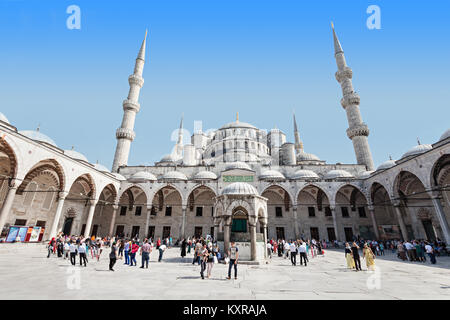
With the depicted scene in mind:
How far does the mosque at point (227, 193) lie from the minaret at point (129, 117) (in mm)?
134

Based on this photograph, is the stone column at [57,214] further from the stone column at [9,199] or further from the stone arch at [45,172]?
the stone column at [9,199]

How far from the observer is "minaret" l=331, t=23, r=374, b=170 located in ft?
86.0

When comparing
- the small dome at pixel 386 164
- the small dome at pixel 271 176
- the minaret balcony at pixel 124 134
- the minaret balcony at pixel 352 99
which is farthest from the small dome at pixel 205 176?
the minaret balcony at pixel 352 99

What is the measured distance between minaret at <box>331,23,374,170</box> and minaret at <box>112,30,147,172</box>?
28.4m

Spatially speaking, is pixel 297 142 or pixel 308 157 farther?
pixel 297 142

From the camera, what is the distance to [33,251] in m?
12.4

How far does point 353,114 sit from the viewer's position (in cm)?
2752

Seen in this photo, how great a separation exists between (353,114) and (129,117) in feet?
97.0

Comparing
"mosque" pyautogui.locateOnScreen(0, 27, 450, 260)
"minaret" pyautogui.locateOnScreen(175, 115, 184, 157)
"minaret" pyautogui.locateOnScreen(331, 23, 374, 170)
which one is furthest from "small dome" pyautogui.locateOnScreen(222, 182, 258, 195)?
"minaret" pyautogui.locateOnScreen(175, 115, 184, 157)

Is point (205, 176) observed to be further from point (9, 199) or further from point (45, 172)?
point (9, 199)

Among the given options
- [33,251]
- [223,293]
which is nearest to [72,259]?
[33,251]

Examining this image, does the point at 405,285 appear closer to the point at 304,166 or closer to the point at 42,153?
the point at 42,153

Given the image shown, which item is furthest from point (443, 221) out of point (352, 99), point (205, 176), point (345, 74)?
point (345, 74)
